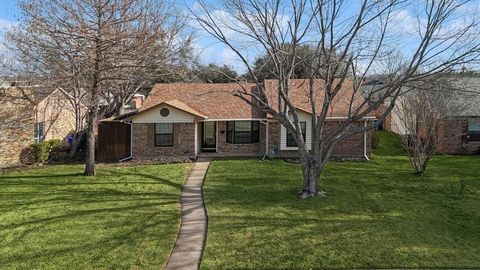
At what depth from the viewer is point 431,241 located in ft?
27.4

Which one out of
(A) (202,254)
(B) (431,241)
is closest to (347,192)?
(B) (431,241)

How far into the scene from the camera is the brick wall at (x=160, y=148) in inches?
834

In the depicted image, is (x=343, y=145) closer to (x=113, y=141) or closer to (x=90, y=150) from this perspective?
(x=113, y=141)

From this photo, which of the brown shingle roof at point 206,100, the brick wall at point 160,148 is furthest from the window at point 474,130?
the brick wall at point 160,148

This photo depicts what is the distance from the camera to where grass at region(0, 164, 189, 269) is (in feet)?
24.4

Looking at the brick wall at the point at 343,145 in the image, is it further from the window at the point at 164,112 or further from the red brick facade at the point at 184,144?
the window at the point at 164,112

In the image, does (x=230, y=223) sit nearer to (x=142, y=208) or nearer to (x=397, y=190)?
(x=142, y=208)

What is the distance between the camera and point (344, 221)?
979 cm

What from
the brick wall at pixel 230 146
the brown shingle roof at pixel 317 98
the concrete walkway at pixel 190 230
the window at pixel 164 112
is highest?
Answer: the brown shingle roof at pixel 317 98

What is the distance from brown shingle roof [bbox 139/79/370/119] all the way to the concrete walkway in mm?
7654

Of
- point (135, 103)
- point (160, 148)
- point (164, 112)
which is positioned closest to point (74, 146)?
point (160, 148)

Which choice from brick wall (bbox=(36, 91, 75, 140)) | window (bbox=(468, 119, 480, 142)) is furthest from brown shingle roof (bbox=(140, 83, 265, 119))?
window (bbox=(468, 119, 480, 142))

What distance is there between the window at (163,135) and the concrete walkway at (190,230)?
648 cm

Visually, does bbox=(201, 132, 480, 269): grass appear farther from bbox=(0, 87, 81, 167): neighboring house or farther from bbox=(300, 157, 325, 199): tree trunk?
bbox=(0, 87, 81, 167): neighboring house
